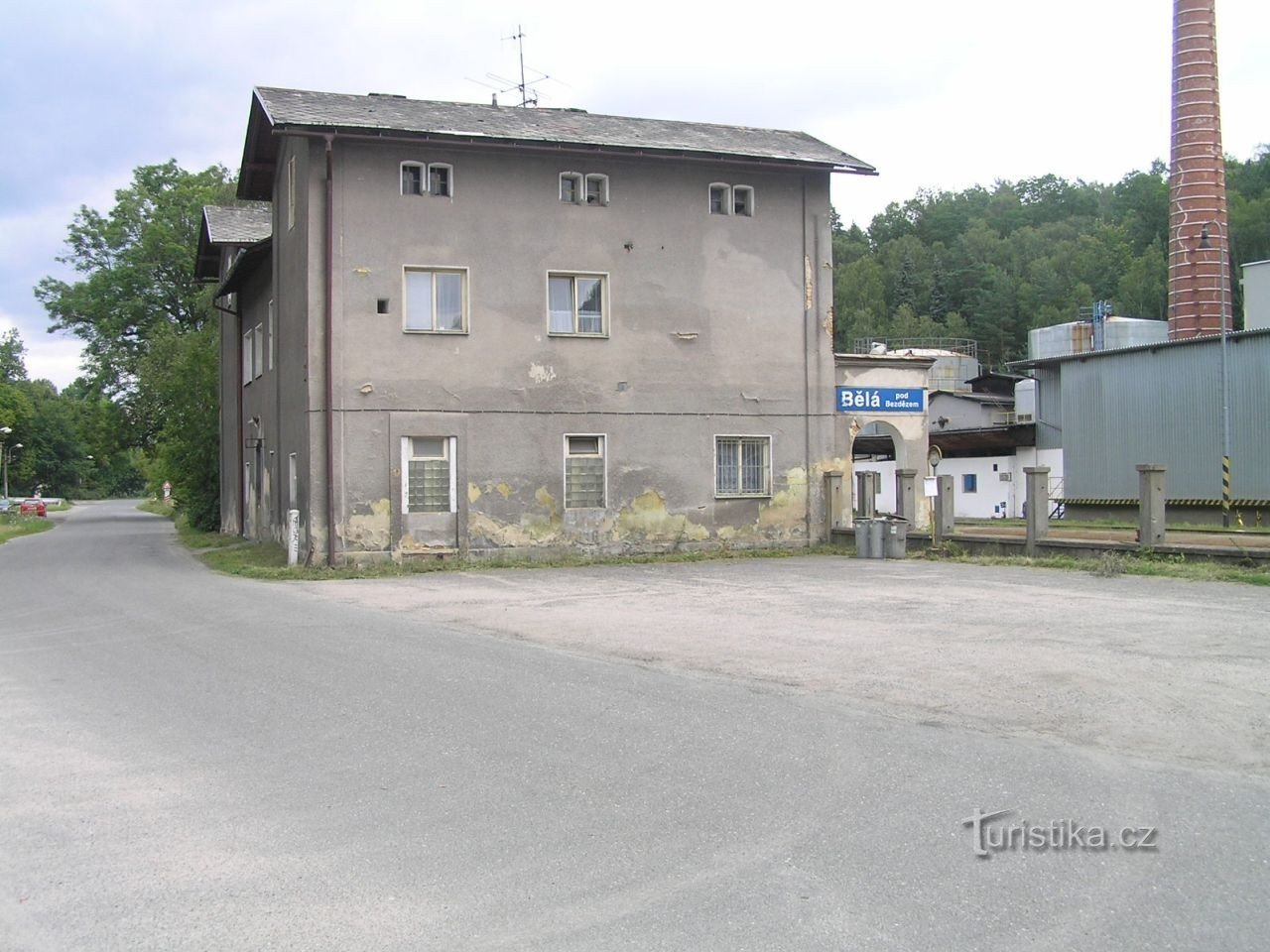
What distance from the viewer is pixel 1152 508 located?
19.6m

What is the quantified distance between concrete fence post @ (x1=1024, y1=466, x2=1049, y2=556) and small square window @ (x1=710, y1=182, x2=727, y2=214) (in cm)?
901

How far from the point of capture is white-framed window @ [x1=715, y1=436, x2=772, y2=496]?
83.1ft

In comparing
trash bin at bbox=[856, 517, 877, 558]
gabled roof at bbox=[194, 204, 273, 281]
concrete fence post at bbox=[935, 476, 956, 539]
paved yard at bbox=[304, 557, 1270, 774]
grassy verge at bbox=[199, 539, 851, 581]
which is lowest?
Result: paved yard at bbox=[304, 557, 1270, 774]

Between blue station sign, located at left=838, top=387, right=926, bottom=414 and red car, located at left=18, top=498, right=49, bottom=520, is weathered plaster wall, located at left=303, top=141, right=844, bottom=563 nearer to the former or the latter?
blue station sign, located at left=838, top=387, right=926, bottom=414

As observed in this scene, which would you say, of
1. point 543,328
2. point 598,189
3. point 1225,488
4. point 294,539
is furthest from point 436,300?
point 1225,488

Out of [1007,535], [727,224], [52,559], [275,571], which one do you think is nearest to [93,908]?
[275,571]

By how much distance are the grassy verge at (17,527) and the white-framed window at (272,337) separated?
1529 centimetres

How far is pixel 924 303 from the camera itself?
95188 mm

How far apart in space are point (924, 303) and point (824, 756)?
92.7m

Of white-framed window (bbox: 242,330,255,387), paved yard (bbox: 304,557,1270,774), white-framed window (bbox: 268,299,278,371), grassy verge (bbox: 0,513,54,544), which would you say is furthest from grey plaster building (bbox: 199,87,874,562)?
grassy verge (bbox: 0,513,54,544)

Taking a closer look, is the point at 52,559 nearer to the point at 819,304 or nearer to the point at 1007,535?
the point at 819,304

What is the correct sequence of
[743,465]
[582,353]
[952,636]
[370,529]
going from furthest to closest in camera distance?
[743,465] < [582,353] < [370,529] < [952,636]

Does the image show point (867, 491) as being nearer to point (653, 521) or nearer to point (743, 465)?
point (743, 465)

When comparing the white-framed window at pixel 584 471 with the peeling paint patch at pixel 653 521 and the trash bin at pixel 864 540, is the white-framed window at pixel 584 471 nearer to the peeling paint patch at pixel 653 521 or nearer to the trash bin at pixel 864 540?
the peeling paint patch at pixel 653 521
